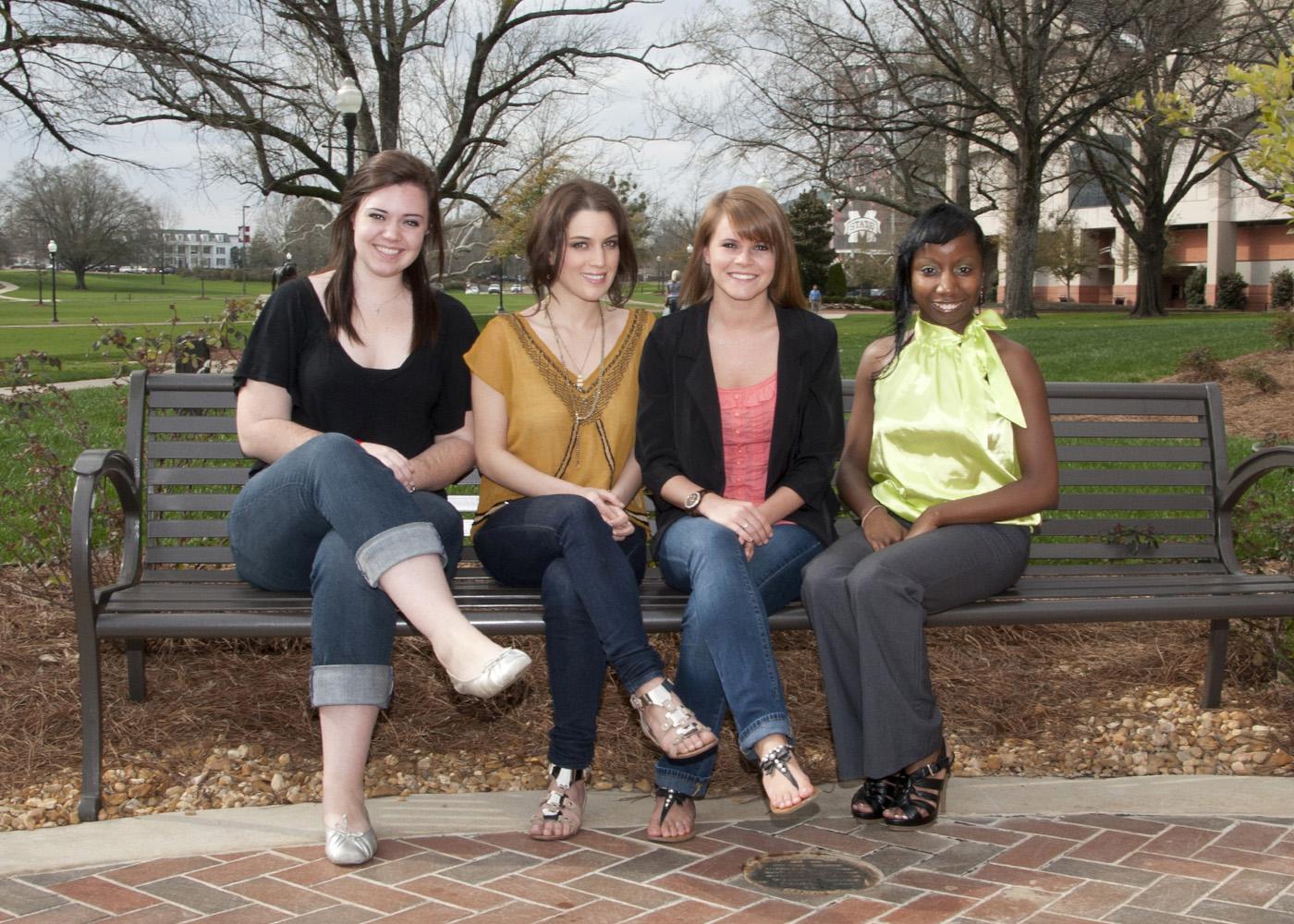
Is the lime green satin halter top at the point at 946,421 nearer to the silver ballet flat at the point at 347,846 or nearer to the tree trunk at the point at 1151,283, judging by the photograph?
the silver ballet flat at the point at 347,846

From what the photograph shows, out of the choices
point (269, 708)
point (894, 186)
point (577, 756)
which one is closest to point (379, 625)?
point (577, 756)

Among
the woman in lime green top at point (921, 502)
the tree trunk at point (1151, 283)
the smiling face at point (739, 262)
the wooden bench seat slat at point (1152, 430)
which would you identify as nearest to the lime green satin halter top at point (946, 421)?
the woman in lime green top at point (921, 502)

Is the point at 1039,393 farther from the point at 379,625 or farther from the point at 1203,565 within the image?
the point at 379,625

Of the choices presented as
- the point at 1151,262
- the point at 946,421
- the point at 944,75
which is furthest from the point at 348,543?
the point at 1151,262

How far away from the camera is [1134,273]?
68000 millimetres

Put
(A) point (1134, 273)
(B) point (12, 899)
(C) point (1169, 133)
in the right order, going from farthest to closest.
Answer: (A) point (1134, 273) → (C) point (1169, 133) → (B) point (12, 899)

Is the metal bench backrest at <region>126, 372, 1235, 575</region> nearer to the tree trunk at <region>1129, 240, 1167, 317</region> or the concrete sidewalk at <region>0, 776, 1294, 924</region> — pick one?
the concrete sidewalk at <region>0, 776, 1294, 924</region>

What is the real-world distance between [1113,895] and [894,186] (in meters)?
33.3

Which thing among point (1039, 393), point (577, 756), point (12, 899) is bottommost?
point (12, 899)

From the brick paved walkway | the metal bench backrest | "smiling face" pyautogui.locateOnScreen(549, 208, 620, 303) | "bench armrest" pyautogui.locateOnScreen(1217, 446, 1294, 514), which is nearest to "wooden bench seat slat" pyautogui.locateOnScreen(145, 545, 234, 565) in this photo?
the metal bench backrest

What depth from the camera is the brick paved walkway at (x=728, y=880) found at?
2.70 metres

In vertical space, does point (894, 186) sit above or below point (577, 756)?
above

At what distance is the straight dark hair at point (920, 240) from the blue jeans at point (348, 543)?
60.2 inches

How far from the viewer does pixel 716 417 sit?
11.7 ft
